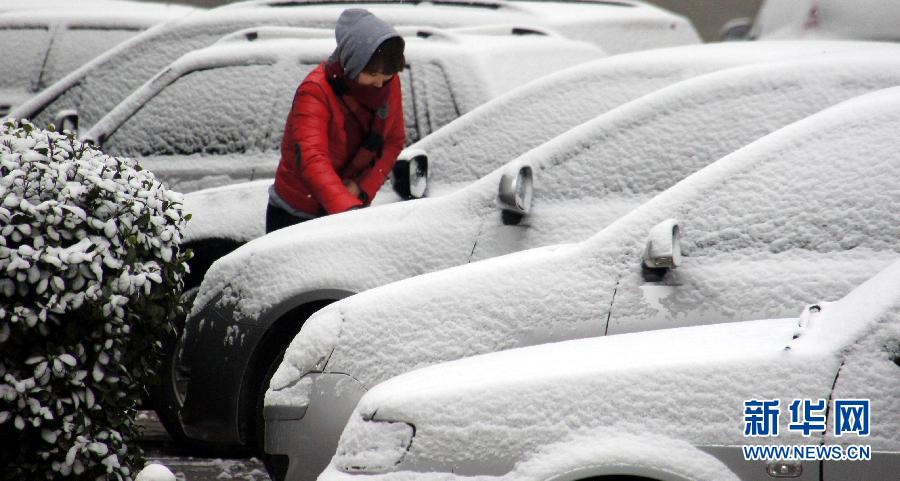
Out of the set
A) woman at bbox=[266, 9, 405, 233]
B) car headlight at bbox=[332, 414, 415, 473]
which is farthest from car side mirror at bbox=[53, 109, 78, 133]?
car headlight at bbox=[332, 414, 415, 473]

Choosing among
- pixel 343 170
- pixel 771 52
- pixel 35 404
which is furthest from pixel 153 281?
pixel 771 52

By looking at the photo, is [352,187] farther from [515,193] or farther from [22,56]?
[22,56]

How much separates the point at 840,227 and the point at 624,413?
4.44 feet

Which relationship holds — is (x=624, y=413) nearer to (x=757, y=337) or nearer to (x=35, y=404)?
(x=757, y=337)

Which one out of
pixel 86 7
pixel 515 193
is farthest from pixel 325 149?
pixel 86 7

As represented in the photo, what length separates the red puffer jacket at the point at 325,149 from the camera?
5941 millimetres

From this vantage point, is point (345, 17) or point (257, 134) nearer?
point (345, 17)

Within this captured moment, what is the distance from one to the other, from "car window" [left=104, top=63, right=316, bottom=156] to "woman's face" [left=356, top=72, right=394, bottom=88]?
144 centimetres

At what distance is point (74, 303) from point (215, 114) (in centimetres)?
307

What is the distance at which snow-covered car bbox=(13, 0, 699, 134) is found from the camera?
8.59 meters

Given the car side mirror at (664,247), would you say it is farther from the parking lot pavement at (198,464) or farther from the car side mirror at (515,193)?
the parking lot pavement at (198,464)

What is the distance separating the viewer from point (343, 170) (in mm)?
6258

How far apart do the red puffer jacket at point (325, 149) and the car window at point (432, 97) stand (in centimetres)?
85

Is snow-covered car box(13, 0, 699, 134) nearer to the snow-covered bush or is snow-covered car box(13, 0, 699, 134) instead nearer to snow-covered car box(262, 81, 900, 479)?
the snow-covered bush
